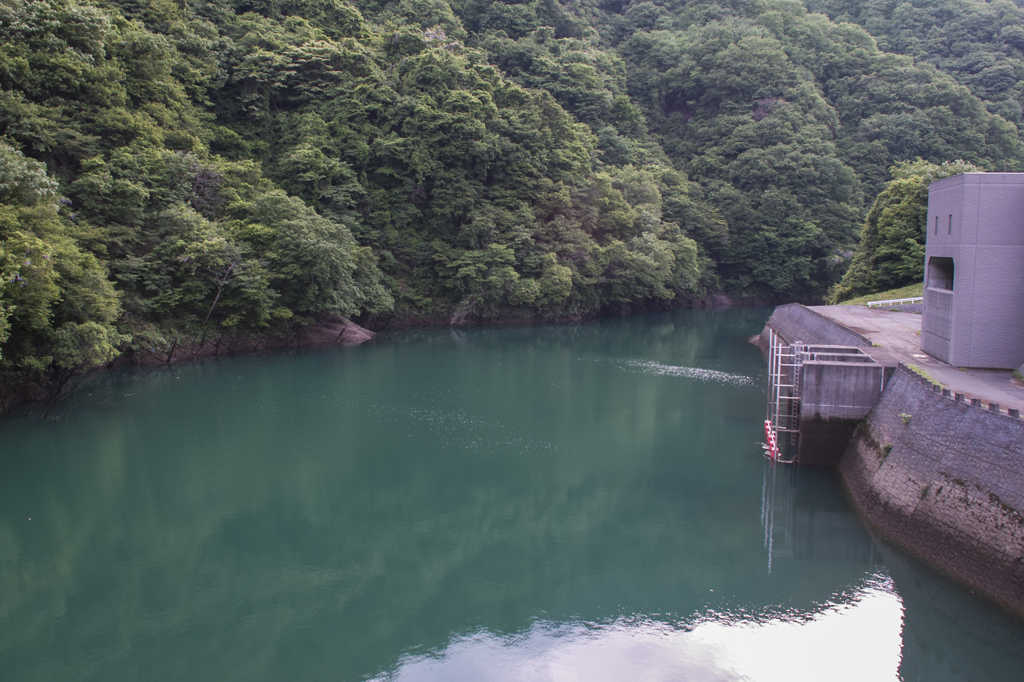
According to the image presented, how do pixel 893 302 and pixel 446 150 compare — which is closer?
pixel 893 302

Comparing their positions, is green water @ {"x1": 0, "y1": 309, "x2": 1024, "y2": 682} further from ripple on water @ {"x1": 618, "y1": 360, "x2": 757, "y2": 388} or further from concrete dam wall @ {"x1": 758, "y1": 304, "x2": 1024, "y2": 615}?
ripple on water @ {"x1": 618, "y1": 360, "x2": 757, "y2": 388}

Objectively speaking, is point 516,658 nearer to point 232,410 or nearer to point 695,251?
point 232,410

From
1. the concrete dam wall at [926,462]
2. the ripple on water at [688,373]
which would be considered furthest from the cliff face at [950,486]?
the ripple on water at [688,373]

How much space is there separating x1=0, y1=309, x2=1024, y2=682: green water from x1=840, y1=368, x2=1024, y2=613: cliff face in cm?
57

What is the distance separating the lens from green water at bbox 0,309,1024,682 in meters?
11.2

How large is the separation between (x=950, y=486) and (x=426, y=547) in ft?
33.4

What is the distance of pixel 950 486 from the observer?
1295 cm

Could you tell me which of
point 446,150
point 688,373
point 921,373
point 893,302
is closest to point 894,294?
point 893,302

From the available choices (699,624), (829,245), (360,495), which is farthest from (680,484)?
(829,245)

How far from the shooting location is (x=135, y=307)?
3114 cm

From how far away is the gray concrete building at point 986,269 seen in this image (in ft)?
55.3

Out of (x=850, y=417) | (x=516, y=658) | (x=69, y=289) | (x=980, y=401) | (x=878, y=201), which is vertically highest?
(x=878, y=201)

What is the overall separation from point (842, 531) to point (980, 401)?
155 inches

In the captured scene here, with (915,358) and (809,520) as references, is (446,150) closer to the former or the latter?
(915,358)
